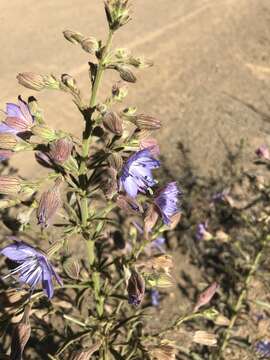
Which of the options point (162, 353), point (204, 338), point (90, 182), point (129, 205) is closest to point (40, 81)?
point (90, 182)

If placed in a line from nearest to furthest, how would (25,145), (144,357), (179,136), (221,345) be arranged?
1. (25,145)
2. (144,357)
3. (221,345)
4. (179,136)

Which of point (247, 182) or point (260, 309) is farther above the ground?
point (247, 182)

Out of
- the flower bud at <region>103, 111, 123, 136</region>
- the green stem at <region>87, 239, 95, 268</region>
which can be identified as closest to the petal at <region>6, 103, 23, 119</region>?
the flower bud at <region>103, 111, 123, 136</region>

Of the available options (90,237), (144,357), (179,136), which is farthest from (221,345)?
(179,136)

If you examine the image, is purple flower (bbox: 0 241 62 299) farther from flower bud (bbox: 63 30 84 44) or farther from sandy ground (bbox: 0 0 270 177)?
sandy ground (bbox: 0 0 270 177)

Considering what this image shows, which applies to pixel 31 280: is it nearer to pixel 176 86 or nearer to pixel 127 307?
pixel 127 307

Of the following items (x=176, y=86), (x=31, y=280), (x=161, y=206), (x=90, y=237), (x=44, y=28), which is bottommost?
(x=31, y=280)
